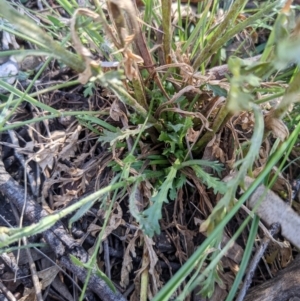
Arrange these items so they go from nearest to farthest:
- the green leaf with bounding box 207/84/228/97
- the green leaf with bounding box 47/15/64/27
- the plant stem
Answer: the plant stem
the green leaf with bounding box 207/84/228/97
the green leaf with bounding box 47/15/64/27

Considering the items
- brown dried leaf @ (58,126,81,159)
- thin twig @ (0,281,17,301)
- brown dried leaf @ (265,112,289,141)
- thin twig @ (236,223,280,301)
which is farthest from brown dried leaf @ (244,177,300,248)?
thin twig @ (0,281,17,301)

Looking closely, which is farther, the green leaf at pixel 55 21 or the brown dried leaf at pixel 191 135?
the green leaf at pixel 55 21

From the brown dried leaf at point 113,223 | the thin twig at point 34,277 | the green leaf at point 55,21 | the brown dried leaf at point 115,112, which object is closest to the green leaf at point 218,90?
the brown dried leaf at point 115,112

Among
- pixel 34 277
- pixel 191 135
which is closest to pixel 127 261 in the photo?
pixel 34 277

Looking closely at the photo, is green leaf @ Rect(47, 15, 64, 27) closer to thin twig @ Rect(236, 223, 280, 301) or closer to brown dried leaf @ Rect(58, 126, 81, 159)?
brown dried leaf @ Rect(58, 126, 81, 159)

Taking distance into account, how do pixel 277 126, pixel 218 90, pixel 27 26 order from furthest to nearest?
pixel 218 90 < pixel 277 126 < pixel 27 26

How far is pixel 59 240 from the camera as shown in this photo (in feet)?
3.45

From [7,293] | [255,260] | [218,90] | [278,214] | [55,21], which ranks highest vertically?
[55,21]

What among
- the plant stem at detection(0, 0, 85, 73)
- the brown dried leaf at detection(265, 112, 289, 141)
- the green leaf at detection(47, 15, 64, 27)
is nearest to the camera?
the plant stem at detection(0, 0, 85, 73)

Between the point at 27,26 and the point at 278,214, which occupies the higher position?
the point at 27,26

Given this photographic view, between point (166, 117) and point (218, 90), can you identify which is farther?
point (166, 117)

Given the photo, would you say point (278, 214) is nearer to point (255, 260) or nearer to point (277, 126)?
point (255, 260)

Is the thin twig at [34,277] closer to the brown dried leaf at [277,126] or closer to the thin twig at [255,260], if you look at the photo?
the thin twig at [255,260]

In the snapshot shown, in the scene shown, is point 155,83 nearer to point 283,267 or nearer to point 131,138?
point 131,138
